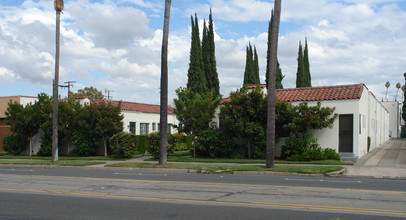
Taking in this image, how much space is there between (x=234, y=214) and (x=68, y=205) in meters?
4.19

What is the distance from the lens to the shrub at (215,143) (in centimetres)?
2373

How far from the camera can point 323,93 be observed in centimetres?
2347

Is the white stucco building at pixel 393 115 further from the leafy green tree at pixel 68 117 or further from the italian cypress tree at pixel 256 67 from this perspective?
the leafy green tree at pixel 68 117

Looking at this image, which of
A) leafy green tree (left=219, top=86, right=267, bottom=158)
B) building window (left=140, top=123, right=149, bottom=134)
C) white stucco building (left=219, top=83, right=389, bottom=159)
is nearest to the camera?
white stucco building (left=219, top=83, right=389, bottom=159)

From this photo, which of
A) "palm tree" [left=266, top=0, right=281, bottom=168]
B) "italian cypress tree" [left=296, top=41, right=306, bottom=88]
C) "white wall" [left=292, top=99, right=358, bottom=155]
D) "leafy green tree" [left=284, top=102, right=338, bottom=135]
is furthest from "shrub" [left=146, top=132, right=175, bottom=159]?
"italian cypress tree" [left=296, top=41, right=306, bottom=88]

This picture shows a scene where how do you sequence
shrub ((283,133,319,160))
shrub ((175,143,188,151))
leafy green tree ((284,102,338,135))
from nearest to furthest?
leafy green tree ((284,102,338,135)) → shrub ((283,133,319,160)) → shrub ((175,143,188,151))

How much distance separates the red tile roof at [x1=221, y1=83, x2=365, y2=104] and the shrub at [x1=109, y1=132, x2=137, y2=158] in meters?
8.84

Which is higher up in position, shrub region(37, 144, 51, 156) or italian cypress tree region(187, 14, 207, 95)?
italian cypress tree region(187, 14, 207, 95)

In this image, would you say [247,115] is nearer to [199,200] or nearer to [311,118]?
[311,118]

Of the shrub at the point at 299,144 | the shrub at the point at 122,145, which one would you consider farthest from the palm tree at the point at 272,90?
the shrub at the point at 122,145

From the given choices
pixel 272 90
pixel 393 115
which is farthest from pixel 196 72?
pixel 393 115

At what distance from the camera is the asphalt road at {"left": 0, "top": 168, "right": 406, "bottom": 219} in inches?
320

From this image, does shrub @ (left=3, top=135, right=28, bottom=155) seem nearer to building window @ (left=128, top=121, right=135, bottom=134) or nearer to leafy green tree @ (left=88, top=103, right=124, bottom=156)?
leafy green tree @ (left=88, top=103, right=124, bottom=156)

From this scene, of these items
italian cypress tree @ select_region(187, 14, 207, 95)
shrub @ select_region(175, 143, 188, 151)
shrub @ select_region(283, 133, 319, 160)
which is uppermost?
italian cypress tree @ select_region(187, 14, 207, 95)
